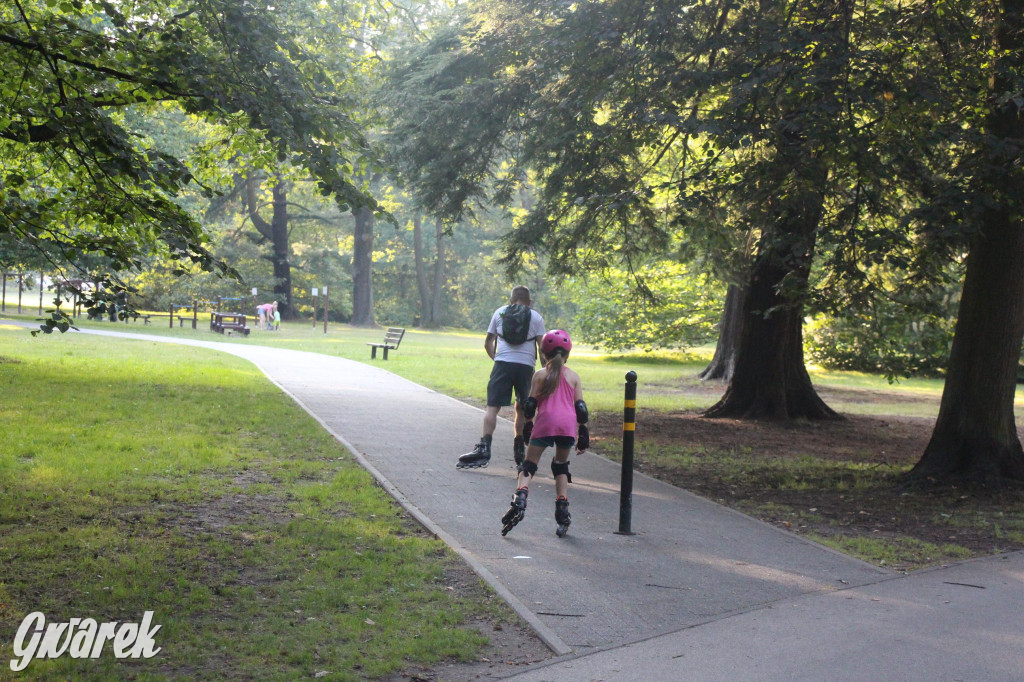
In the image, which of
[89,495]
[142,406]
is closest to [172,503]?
[89,495]

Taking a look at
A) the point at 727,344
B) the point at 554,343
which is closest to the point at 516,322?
the point at 554,343

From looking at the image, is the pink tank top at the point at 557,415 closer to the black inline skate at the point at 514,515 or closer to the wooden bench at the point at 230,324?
the black inline skate at the point at 514,515

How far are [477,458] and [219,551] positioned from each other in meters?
4.10

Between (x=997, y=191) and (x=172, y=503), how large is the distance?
7714 millimetres

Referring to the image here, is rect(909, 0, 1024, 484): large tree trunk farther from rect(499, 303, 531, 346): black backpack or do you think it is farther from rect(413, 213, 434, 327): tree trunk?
rect(413, 213, 434, 327): tree trunk

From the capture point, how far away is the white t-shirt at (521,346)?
1024 centimetres

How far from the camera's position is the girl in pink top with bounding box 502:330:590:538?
748cm

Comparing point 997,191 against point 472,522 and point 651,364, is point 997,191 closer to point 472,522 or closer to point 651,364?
point 472,522

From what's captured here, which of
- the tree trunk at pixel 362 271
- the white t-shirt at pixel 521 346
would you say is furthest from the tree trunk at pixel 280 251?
the white t-shirt at pixel 521 346

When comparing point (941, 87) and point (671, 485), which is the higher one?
point (941, 87)

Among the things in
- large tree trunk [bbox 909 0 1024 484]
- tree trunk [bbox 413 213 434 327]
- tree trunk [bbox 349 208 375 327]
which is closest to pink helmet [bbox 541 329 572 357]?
→ large tree trunk [bbox 909 0 1024 484]

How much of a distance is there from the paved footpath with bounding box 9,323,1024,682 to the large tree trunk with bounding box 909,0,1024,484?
321 centimetres

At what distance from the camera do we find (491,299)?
72938 millimetres

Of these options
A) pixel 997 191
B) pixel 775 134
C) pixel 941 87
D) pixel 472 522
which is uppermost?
pixel 941 87
